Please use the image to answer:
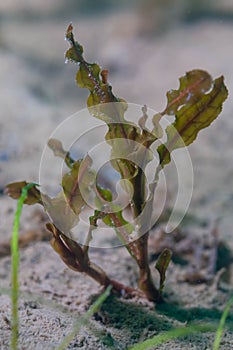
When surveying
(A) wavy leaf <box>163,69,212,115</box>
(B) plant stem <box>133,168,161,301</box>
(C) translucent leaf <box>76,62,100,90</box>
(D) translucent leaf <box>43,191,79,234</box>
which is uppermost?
(C) translucent leaf <box>76,62,100,90</box>

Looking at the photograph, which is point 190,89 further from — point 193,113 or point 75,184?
point 75,184

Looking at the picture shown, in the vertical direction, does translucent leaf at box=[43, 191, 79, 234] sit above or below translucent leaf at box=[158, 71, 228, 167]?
below

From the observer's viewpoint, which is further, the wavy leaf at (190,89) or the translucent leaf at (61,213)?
the translucent leaf at (61,213)

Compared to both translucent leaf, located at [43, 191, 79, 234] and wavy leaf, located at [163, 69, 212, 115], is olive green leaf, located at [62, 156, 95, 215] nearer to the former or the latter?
translucent leaf, located at [43, 191, 79, 234]

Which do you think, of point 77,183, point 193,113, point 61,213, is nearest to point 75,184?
point 77,183

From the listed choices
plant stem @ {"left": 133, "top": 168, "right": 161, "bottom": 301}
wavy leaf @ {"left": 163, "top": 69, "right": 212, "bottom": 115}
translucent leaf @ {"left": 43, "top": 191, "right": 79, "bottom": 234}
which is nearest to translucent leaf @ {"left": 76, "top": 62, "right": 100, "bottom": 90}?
wavy leaf @ {"left": 163, "top": 69, "right": 212, "bottom": 115}

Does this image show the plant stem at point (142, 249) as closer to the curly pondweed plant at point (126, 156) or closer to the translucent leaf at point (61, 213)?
the curly pondweed plant at point (126, 156)

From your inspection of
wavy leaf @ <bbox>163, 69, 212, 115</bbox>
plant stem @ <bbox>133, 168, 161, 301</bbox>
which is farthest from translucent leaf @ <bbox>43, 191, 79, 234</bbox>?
wavy leaf @ <bbox>163, 69, 212, 115</bbox>

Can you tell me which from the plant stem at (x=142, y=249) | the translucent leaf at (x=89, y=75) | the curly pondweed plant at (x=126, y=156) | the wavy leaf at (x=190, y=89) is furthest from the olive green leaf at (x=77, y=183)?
the wavy leaf at (x=190, y=89)

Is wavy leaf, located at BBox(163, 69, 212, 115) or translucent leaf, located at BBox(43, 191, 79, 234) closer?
wavy leaf, located at BBox(163, 69, 212, 115)
